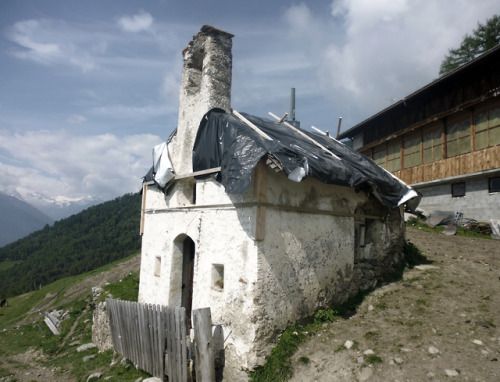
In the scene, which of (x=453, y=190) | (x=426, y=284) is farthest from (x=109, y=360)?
(x=453, y=190)

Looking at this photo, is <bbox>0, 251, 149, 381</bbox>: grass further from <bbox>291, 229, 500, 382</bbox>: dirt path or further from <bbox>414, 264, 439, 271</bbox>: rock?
<bbox>414, 264, 439, 271</bbox>: rock

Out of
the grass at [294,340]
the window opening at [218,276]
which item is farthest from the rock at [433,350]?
the window opening at [218,276]

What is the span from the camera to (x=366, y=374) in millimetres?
4766

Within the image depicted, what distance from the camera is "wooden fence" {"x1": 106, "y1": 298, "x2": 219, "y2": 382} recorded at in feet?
17.4

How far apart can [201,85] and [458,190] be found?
14.7m

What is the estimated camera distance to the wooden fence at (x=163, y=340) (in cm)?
530

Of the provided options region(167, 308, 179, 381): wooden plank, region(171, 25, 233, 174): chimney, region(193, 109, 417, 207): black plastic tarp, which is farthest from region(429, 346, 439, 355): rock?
region(171, 25, 233, 174): chimney

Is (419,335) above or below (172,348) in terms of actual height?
above

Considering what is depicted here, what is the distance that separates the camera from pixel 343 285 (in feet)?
24.3

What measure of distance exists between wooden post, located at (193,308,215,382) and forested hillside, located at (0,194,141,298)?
40.5 meters

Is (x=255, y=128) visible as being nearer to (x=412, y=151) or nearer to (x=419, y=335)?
(x=419, y=335)

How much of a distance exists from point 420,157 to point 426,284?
12214 mm

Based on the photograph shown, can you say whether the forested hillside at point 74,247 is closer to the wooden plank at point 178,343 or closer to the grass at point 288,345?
the wooden plank at point 178,343

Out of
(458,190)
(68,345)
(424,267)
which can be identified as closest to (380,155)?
(458,190)
